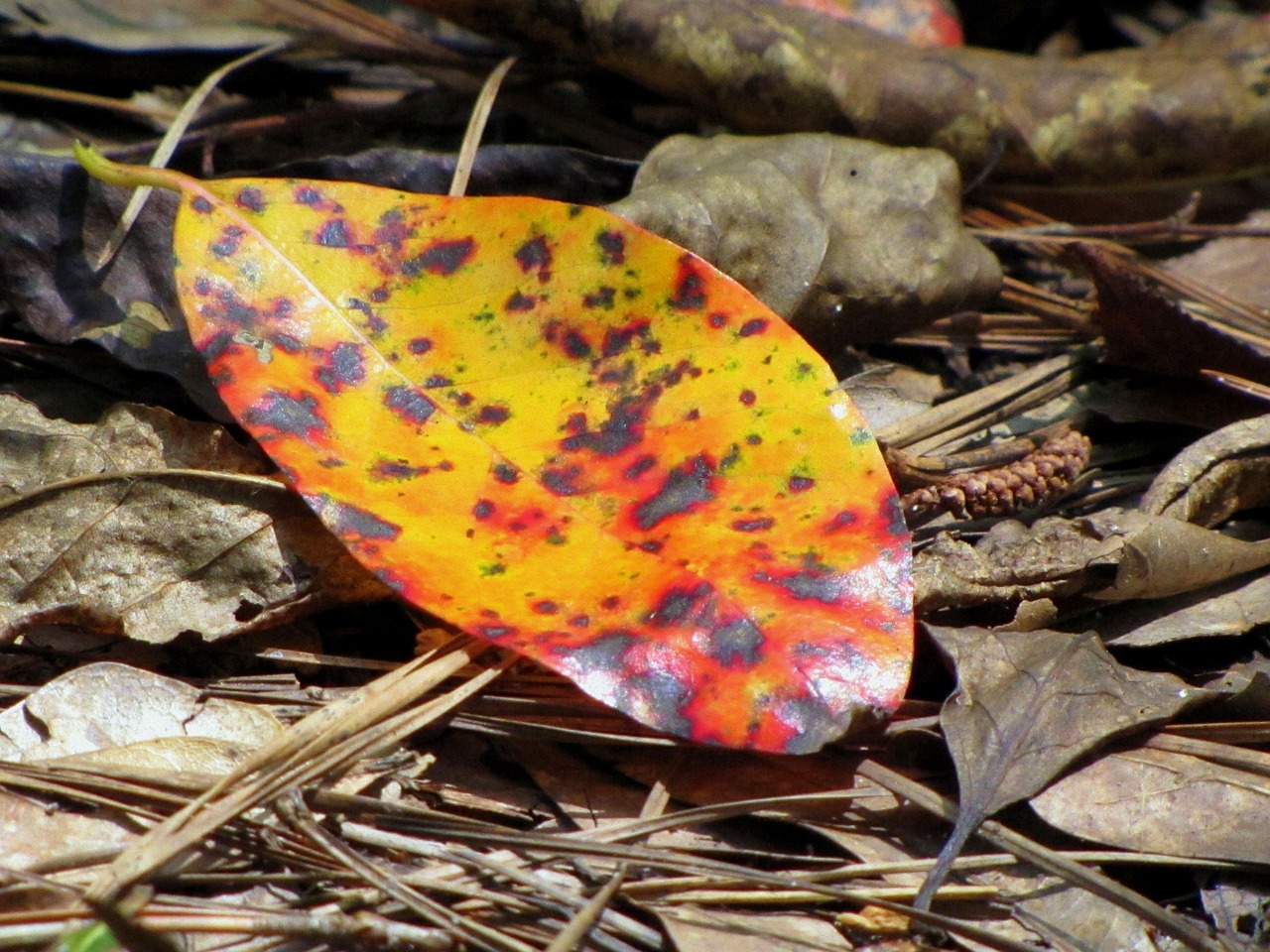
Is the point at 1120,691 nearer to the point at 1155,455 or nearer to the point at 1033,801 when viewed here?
the point at 1033,801

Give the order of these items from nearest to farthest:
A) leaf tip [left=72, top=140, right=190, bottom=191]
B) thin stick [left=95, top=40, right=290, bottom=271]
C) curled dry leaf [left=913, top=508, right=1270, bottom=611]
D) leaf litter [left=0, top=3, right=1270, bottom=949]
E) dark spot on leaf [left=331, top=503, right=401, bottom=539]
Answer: leaf litter [left=0, top=3, right=1270, bottom=949] < dark spot on leaf [left=331, top=503, right=401, bottom=539] < curled dry leaf [left=913, top=508, right=1270, bottom=611] < leaf tip [left=72, top=140, right=190, bottom=191] < thin stick [left=95, top=40, right=290, bottom=271]

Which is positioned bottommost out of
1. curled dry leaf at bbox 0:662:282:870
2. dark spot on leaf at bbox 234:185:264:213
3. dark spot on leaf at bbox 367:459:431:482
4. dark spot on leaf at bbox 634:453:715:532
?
curled dry leaf at bbox 0:662:282:870

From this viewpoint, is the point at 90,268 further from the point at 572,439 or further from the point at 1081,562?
the point at 1081,562

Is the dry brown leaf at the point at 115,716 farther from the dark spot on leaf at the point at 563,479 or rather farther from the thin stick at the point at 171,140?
the thin stick at the point at 171,140

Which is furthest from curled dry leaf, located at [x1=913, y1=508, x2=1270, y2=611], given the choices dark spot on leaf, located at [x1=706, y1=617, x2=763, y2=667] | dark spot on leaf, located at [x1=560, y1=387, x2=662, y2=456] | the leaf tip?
the leaf tip

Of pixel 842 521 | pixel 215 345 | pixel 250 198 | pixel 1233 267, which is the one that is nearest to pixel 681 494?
pixel 842 521

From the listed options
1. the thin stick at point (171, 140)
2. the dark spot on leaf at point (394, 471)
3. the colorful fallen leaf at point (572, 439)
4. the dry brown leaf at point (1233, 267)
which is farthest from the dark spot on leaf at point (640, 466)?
the dry brown leaf at point (1233, 267)

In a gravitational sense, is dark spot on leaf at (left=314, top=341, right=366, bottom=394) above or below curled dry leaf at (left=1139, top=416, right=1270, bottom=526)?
above

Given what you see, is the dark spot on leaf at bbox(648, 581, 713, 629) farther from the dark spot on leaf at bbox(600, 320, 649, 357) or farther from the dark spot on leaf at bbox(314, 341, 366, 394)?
the dark spot on leaf at bbox(314, 341, 366, 394)
